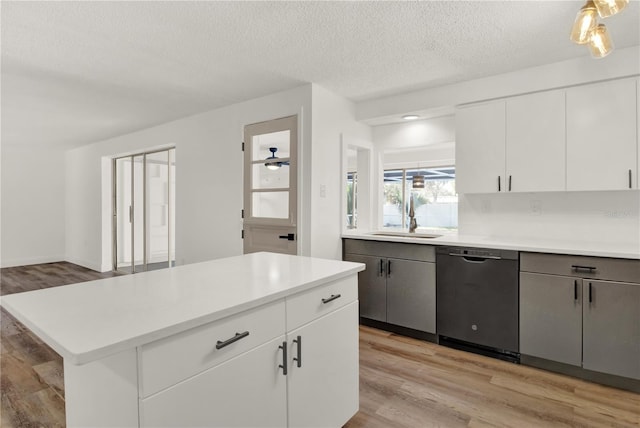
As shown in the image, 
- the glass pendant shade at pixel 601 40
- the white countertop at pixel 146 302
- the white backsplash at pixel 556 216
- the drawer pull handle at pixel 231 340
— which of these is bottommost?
the drawer pull handle at pixel 231 340

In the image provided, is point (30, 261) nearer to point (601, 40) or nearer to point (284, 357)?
point (284, 357)

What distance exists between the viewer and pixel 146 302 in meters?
1.22

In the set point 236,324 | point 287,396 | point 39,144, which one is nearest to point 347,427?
point 287,396

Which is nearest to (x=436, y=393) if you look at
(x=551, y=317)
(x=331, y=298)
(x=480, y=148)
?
(x=551, y=317)

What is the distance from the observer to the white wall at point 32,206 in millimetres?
6777

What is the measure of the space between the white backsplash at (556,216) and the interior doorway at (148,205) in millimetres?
4307

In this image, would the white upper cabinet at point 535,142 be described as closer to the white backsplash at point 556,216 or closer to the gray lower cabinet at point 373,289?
the white backsplash at point 556,216

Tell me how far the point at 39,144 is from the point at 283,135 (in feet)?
18.7

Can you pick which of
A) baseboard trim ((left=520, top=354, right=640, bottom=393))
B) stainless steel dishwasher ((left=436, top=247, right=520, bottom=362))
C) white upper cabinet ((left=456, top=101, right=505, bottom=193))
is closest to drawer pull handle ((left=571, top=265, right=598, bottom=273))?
stainless steel dishwasher ((left=436, top=247, right=520, bottom=362))

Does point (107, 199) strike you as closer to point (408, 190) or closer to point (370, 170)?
point (370, 170)

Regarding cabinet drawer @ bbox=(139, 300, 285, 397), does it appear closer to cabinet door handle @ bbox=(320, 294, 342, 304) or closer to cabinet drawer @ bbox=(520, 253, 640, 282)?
cabinet door handle @ bbox=(320, 294, 342, 304)

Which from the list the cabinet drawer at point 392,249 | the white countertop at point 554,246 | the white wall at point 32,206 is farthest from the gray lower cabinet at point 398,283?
the white wall at point 32,206

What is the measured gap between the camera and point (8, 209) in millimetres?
6797

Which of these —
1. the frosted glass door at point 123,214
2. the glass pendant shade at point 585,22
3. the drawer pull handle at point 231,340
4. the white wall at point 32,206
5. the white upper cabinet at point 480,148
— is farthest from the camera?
the white wall at point 32,206
